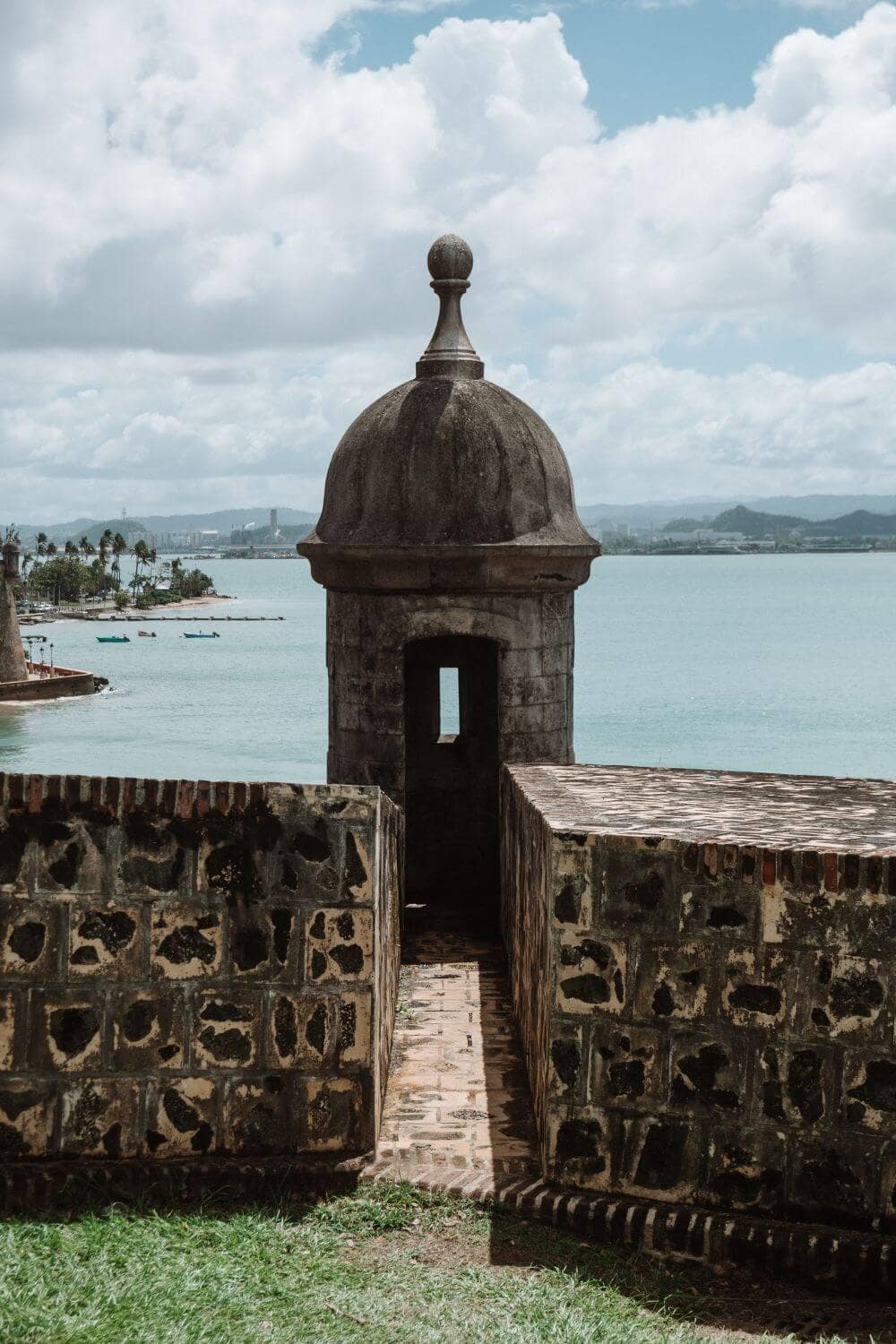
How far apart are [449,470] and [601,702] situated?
5136 cm

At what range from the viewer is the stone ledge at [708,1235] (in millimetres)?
4086

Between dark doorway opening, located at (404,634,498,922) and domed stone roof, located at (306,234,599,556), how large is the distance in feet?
4.47

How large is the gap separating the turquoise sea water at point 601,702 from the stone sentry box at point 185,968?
13870 mm

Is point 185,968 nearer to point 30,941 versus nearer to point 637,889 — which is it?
point 30,941

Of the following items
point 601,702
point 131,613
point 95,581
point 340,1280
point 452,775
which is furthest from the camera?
point 95,581

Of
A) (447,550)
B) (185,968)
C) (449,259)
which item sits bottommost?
(185,968)

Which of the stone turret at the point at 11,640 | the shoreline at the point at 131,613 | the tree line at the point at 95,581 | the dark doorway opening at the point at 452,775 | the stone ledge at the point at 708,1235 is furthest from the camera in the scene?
the tree line at the point at 95,581

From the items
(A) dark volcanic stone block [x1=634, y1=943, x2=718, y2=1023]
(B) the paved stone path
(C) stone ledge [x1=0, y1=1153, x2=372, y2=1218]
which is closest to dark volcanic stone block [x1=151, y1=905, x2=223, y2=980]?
(C) stone ledge [x1=0, y1=1153, x2=372, y2=1218]

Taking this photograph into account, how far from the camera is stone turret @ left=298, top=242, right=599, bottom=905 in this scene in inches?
307

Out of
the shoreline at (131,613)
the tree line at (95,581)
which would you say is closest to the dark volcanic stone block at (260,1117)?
the shoreline at (131,613)

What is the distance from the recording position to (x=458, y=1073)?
5.64m

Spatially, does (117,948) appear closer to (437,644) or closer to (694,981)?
(694,981)

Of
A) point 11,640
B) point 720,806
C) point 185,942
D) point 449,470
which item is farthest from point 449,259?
point 11,640

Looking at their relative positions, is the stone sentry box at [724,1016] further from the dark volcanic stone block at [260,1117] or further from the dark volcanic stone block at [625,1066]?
the dark volcanic stone block at [260,1117]
